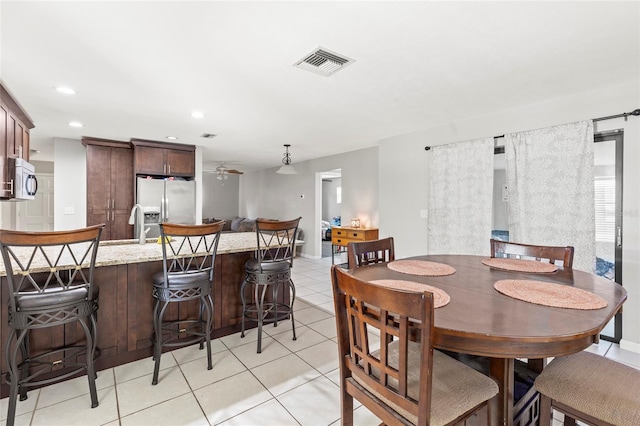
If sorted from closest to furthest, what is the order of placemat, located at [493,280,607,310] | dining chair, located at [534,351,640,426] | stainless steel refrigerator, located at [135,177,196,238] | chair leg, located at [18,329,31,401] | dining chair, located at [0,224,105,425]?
dining chair, located at [534,351,640,426]
placemat, located at [493,280,607,310]
dining chair, located at [0,224,105,425]
chair leg, located at [18,329,31,401]
stainless steel refrigerator, located at [135,177,196,238]

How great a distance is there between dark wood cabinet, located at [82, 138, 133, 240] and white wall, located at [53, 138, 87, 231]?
0.20m

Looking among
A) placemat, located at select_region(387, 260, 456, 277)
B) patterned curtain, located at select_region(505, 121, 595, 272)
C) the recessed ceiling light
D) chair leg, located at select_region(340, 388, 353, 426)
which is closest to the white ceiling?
the recessed ceiling light

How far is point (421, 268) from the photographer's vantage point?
6.21 feet

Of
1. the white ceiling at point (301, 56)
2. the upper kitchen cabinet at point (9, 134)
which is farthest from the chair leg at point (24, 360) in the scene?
the white ceiling at point (301, 56)

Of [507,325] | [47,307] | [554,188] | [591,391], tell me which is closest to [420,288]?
[507,325]

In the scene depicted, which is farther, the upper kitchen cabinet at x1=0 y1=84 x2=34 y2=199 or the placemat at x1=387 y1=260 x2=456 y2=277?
the upper kitchen cabinet at x1=0 y1=84 x2=34 y2=199

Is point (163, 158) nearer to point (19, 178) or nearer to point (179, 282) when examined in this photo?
point (19, 178)

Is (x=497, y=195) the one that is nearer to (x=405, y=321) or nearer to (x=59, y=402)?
(x=405, y=321)

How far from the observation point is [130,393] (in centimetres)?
200

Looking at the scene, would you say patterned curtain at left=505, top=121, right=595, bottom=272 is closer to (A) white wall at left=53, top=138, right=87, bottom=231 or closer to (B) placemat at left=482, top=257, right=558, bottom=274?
(B) placemat at left=482, top=257, right=558, bottom=274

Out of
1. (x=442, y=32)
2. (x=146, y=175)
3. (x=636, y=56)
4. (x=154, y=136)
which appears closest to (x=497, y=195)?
(x=636, y=56)

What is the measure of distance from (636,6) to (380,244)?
1994 millimetres

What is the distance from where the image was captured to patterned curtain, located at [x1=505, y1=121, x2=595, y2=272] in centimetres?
288

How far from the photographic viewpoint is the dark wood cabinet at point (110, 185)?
16.1ft
